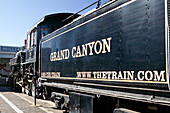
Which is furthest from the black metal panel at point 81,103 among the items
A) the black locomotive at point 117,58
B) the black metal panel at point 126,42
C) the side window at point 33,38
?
the side window at point 33,38

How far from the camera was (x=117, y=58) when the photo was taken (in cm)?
408

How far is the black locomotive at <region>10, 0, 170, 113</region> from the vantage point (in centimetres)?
316

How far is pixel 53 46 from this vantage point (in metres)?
7.78

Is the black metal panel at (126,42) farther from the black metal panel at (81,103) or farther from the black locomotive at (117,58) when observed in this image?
the black metal panel at (81,103)

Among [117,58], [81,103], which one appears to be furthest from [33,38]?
[117,58]

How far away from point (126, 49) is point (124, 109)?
1.31 meters

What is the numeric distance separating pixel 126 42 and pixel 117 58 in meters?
0.43

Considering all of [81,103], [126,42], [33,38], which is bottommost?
[81,103]

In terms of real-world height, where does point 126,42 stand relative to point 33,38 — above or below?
below

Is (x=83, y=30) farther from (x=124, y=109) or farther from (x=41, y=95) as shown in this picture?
→ (x=41, y=95)

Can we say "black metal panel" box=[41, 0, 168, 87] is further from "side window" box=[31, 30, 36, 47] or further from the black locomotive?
"side window" box=[31, 30, 36, 47]

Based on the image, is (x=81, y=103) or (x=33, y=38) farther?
(x=33, y=38)

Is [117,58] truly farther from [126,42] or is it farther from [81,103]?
[81,103]

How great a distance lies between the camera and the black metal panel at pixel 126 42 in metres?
3.18
